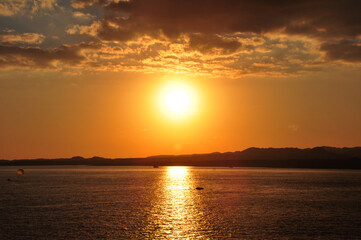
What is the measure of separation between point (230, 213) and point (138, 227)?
62.4 ft

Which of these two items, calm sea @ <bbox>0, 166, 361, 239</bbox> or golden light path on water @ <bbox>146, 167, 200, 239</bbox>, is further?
golden light path on water @ <bbox>146, 167, 200, 239</bbox>

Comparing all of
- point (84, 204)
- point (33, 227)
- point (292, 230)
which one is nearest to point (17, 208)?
point (84, 204)

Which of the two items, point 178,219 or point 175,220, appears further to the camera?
point 178,219

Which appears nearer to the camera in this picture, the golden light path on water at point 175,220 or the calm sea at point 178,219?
the calm sea at point 178,219

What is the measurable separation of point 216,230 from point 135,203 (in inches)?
1266

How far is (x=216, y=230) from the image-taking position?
47469 millimetres

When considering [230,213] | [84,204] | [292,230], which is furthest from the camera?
[84,204]

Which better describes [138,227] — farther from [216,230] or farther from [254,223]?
[254,223]

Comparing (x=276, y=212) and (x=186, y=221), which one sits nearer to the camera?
(x=186, y=221)

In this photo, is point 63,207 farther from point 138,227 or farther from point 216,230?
point 216,230

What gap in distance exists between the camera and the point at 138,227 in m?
49.5

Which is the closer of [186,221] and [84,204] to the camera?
[186,221]

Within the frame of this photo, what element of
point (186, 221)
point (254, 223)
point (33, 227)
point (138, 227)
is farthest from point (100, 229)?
point (254, 223)

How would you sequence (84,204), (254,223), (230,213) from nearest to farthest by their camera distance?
(254,223)
(230,213)
(84,204)
